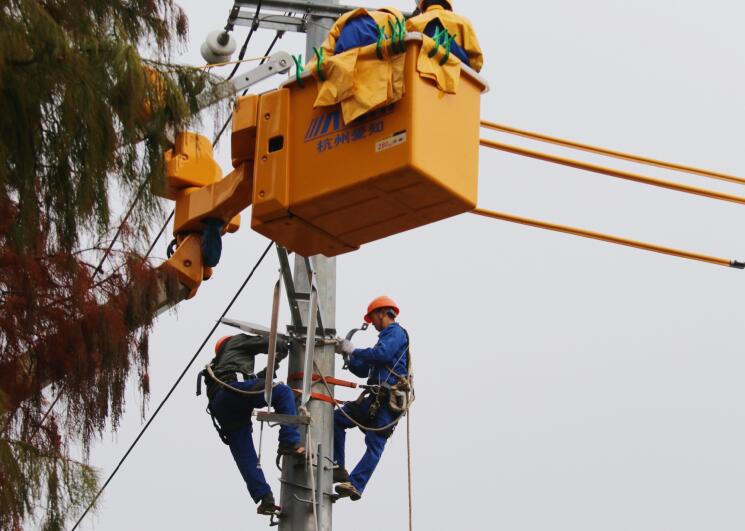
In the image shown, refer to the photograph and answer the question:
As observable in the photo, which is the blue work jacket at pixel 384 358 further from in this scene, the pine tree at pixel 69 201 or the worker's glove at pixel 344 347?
the pine tree at pixel 69 201

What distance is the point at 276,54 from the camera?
9.88m

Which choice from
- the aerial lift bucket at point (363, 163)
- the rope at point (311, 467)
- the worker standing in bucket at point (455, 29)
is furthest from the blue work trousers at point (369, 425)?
the worker standing in bucket at point (455, 29)

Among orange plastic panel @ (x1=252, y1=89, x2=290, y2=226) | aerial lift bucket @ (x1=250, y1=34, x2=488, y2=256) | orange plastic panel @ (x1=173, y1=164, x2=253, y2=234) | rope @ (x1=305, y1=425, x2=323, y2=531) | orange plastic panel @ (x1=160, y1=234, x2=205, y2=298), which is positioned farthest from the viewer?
orange plastic panel @ (x1=160, y1=234, x2=205, y2=298)

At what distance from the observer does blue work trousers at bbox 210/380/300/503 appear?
32.8 feet

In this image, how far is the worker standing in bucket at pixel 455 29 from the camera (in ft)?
26.0

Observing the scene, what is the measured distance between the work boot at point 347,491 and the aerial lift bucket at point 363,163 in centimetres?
202

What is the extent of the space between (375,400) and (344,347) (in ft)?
2.12

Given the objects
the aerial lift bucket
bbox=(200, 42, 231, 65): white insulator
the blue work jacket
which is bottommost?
the aerial lift bucket

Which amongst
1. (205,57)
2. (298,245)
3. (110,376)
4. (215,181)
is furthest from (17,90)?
(205,57)

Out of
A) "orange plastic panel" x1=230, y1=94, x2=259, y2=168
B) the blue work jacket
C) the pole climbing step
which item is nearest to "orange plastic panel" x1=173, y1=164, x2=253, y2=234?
"orange plastic panel" x1=230, y1=94, x2=259, y2=168

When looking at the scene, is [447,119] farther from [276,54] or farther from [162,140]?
[276,54]

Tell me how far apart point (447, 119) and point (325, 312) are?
7.21 ft

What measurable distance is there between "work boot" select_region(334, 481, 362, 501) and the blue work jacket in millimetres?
810

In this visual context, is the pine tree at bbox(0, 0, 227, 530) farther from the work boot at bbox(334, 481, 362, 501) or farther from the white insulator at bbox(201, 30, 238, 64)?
the white insulator at bbox(201, 30, 238, 64)
